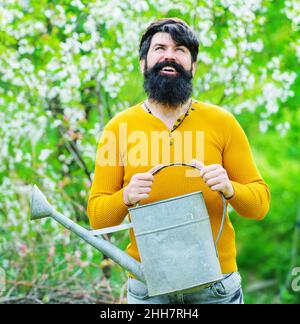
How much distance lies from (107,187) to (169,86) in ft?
1.39

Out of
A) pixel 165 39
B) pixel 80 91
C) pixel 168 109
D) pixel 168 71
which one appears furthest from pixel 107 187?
pixel 80 91

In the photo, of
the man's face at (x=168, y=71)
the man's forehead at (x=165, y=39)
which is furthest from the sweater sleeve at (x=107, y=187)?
the man's forehead at (x=165, y=39)

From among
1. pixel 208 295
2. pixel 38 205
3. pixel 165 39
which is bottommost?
pixel 208 295

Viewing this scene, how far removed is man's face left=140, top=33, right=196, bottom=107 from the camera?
7.53ft

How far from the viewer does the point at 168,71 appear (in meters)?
2.32

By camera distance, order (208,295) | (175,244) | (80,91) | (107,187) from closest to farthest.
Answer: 1. (175,244)
2. (208,295)
3. (107,187)
4. (80,91)

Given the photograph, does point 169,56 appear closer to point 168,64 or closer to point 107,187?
point 168,64

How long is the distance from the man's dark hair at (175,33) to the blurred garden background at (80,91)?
1.16 metres

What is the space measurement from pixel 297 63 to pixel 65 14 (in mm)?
1457

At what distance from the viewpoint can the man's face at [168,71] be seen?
2295 millimetres

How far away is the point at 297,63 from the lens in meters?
3.98

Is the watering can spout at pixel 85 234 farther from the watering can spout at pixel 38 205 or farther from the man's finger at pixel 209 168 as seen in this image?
the man's finger at pixel 209 168

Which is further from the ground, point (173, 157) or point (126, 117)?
point (126, 117)
